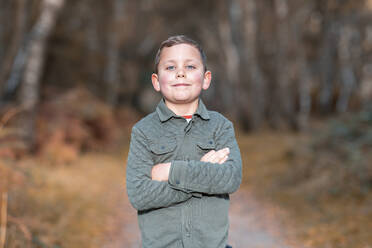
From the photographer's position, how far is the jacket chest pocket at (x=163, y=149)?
2.17 meters

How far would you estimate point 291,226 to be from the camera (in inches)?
240

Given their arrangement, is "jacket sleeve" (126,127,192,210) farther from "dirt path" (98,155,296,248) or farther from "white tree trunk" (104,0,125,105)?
"white tree trunk" (104,0,125,105)

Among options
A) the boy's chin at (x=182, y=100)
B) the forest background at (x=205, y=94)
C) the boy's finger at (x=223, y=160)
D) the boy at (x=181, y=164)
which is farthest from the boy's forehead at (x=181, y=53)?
the forest background at (x=205, y=94)

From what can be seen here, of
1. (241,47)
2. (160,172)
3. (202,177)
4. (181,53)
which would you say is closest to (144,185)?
(160,172)

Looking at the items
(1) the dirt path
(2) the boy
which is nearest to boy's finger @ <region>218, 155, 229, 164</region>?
(2) the boy

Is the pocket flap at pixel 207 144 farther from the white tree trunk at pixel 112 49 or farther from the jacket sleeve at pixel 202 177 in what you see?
the white tree trunk at pixel 112 49

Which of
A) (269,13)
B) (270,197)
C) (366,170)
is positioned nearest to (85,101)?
(270,197)

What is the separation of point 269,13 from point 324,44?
3.30 m

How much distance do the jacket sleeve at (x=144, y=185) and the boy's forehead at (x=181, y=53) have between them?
474 millimetres

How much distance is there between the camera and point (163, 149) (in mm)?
2176

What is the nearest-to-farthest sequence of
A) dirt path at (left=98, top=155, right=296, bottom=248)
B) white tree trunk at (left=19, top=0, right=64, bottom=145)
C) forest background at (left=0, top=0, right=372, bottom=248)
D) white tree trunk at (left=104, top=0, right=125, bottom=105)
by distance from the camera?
dirt path at (left=98, top=155, right=296, bottom=248) < forest background at (left=0, top=0, right=372, bottom=248) < white tree trunk at (left=19, top=0, right=64, bottom=145) < white tree trunk at (left=104, top=0, right=125, bottom=105)

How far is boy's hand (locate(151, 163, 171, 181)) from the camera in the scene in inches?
83.2

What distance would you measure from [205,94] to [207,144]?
3442 centimetres

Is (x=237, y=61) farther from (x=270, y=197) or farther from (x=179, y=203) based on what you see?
(x=179, y=203)
